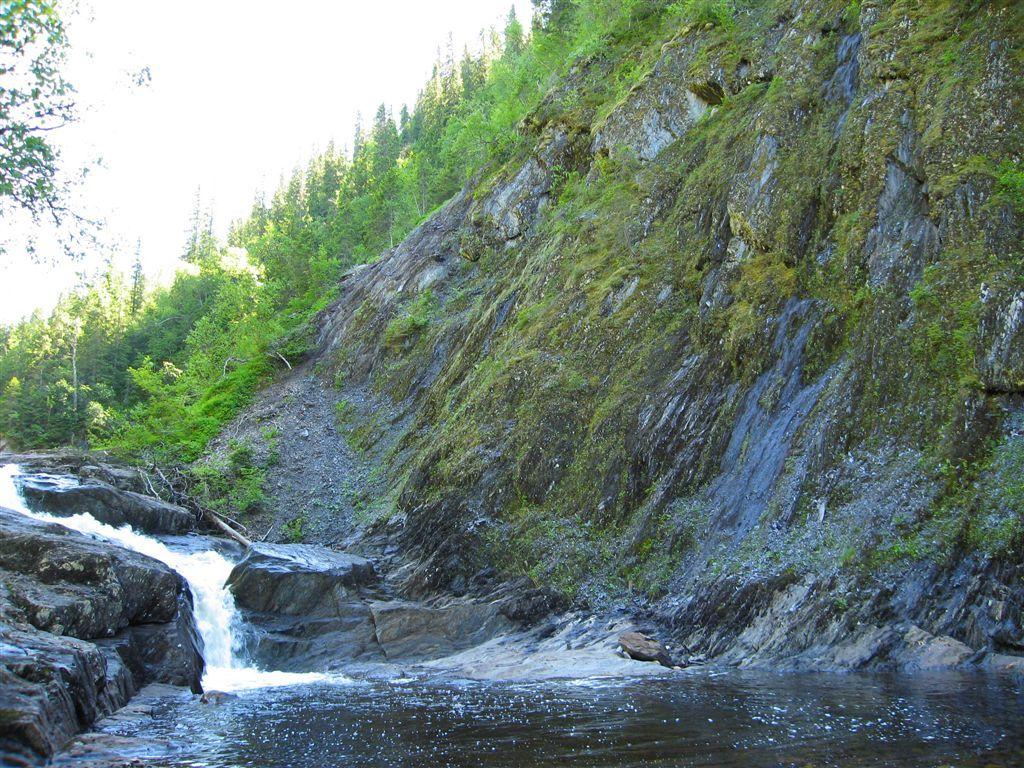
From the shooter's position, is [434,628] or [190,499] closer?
[434,628]

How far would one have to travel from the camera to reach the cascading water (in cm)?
1509

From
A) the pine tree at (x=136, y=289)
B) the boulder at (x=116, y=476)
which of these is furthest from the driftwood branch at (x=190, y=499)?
→ the pine tree at (x=136, y=289)

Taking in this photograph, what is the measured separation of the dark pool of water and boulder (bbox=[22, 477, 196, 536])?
38.3ft

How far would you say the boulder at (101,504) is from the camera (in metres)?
20.3

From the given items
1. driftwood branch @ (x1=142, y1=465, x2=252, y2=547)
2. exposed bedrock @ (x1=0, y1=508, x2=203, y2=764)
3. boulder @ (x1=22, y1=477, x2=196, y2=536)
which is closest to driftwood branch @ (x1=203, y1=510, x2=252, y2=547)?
driftwood branch @ (x1=142, y1=465, x2=252, y2=547)

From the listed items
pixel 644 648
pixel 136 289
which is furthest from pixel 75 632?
pixel 136 289

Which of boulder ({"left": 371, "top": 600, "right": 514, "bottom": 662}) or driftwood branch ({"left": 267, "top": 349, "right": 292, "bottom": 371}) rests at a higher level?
driftwood branch ({"left": 267, "top": 349, "right": 292, "bottom": 371})

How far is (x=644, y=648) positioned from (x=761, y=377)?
719 cm

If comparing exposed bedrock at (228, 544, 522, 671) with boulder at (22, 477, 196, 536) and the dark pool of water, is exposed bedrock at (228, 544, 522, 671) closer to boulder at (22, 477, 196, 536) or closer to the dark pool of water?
boulder at (22, 477, 196, 536)

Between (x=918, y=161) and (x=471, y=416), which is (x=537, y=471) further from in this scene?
(x=918, y=161)

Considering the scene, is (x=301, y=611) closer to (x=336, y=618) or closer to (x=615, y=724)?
(x=336, y=618)

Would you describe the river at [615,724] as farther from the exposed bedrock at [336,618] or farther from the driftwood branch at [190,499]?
the driftwood branch at [190,499]

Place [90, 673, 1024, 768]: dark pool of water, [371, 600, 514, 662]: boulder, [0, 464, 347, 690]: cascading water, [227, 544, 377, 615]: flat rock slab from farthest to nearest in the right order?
1. [227, 544, 377, 615]: flat rock slab
2. [371, 600, 514, 662]: boulder
3. [0, 464, 347, 690]: cascading water
4. [90, 673, 1024, 768]: dark pool of water

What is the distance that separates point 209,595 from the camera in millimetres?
17562
